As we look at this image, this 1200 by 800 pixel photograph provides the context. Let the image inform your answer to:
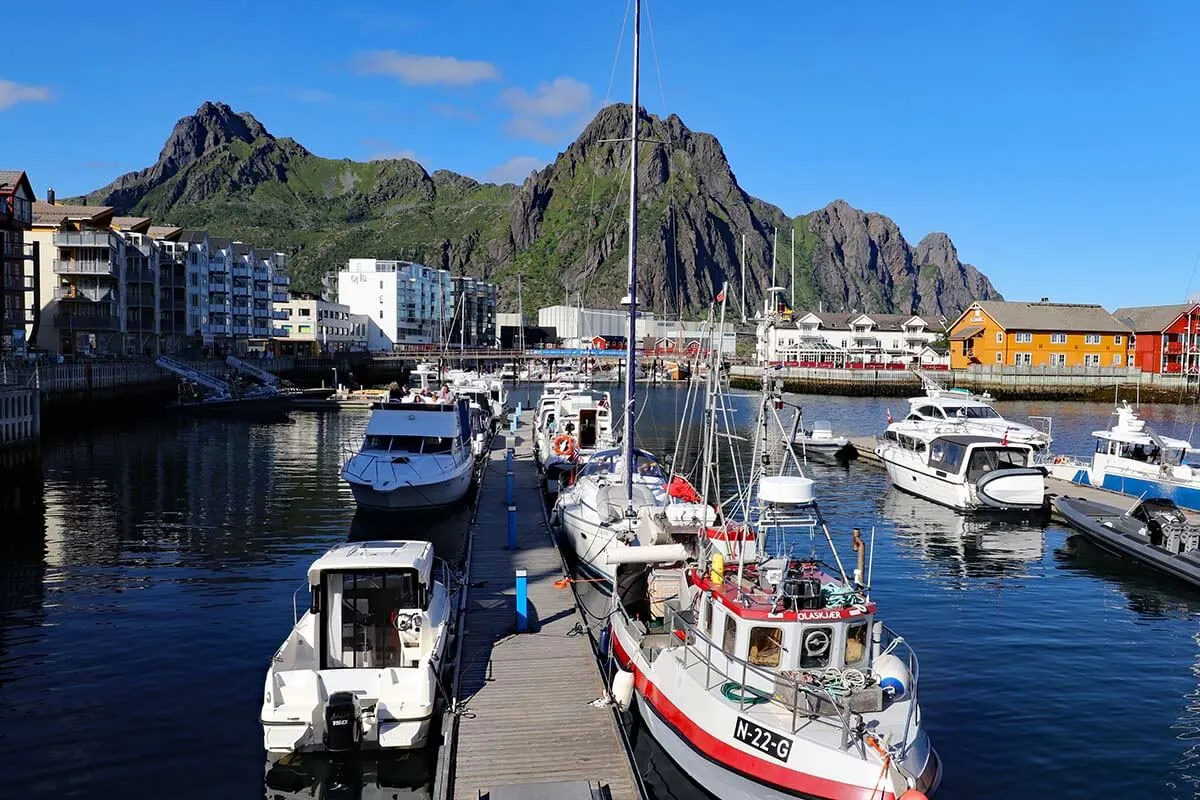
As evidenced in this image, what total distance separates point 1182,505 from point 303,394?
3664 inches

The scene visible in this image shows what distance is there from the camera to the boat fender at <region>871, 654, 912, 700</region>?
1404 cm

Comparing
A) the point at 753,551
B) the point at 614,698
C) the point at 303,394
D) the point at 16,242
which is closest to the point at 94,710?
the point at 614,698

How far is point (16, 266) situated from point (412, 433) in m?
59.2

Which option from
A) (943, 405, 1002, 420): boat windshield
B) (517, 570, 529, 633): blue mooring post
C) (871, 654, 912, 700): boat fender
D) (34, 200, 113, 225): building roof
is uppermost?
(34, 200, 113, 225): building roof

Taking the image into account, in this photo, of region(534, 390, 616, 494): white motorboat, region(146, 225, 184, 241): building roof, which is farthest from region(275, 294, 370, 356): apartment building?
region(534, 390, 616, 494): white motorboat

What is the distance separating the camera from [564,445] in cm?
4275

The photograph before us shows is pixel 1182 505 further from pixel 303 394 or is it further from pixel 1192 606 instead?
pixel 303 394

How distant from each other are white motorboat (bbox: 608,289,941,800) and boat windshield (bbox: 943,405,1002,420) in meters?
43.4

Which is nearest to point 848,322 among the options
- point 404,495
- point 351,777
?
point 404,495

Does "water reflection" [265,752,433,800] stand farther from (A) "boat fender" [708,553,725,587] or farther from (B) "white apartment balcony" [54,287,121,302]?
(B) "white apartment balcony" [54,287,121,302]

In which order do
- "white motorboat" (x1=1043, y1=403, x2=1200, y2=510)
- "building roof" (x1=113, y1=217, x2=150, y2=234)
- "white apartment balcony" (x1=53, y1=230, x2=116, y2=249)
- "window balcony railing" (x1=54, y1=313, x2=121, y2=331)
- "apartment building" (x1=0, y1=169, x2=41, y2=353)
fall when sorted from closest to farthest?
1. "white motorboat" (x1=1043, y1=403, x2=1200, y2=510)
2. "apartment building" (x1=0, y1=169, x2=41, y2=353)
3. "window balcony railing" (x1=54, y1=313, x2=121, y2=331)
4. "white apartment balcony" (x1=53, y1=230, x2=116, y2=249)
5. "building roof" (x1=113, y1=217, x2=150, y2=234)

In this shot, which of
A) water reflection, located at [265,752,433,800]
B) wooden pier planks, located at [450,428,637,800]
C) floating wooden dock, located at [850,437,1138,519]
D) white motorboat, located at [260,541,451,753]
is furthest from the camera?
floating wooden dock, located at [850,437,1138,519]

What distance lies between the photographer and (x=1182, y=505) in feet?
124

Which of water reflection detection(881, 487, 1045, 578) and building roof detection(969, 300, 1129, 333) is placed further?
building roof detection(969, 300, 1129, 333)
